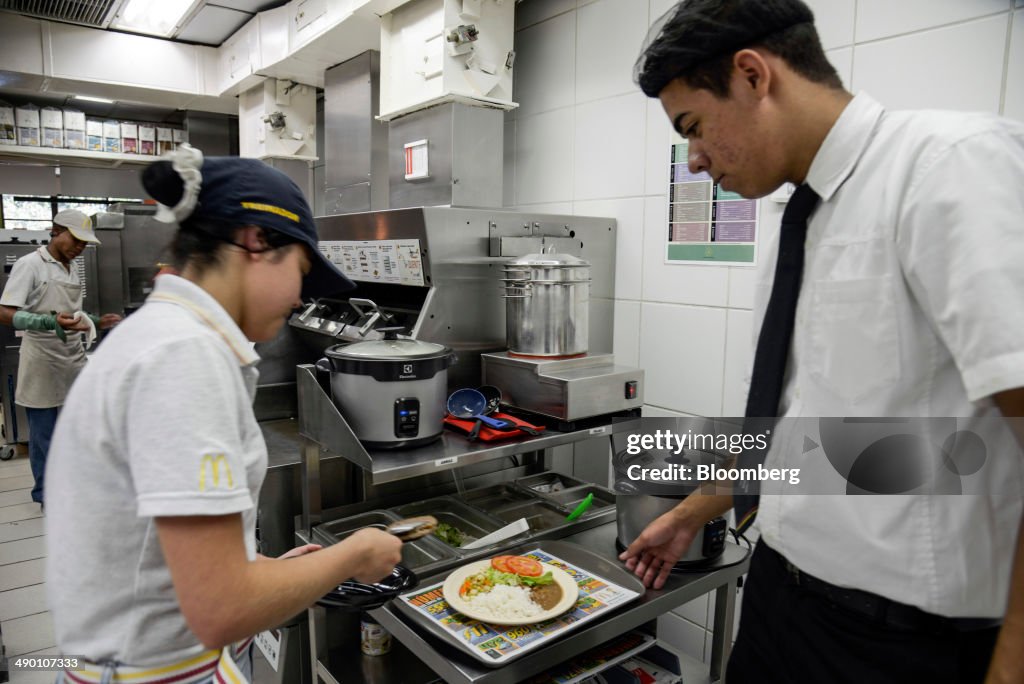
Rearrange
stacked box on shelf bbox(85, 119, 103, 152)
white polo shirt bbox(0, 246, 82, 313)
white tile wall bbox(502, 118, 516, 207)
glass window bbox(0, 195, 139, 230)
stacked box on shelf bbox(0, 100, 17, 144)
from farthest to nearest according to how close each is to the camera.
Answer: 1. glass window bbox(0, 195, 139, 230)
2. stacked box on shelf bbox(85, 119, 103, 152)
3. stacked box on shelf bbox(0, 100, 17, 144)
4. white polo shirt bbox(0, 246, 82, 313)
5. white tile wall bbox(502, 118, 516, 207)

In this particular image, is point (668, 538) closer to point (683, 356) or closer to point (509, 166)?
point (683, 356)

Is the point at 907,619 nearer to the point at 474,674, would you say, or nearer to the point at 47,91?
the point at 474,674

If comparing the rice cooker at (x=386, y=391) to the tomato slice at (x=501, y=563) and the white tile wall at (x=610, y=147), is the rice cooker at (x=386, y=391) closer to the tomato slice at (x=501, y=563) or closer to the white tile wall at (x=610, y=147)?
the tomato slice at (x=501, y=563)

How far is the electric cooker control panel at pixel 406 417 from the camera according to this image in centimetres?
177

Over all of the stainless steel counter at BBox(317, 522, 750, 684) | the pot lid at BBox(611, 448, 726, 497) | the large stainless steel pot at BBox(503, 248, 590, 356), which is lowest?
the stainless steel counter at BBox(317, 522, 750, 684)

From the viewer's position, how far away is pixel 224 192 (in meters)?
0.96

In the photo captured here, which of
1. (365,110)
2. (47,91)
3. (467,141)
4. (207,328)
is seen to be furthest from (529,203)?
(47,91)

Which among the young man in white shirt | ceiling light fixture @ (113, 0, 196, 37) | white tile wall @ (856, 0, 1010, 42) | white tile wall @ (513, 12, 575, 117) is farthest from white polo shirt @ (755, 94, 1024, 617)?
ceiling light fixture @ (113, 0, 196, 37)

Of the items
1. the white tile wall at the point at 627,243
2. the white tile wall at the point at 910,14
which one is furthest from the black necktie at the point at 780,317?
the white tile wall at the point at 627,243

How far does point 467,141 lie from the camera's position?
2.85 m

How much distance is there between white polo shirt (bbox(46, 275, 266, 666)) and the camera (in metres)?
0.82

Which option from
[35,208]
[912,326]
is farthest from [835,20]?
[35,208]

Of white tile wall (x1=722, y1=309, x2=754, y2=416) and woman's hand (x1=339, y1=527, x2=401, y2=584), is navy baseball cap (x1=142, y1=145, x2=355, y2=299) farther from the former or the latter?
white tile wall (x1=722, y1=309, x2=754, y2=416)

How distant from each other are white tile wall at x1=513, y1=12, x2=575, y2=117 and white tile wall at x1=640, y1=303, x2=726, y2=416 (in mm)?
1106
